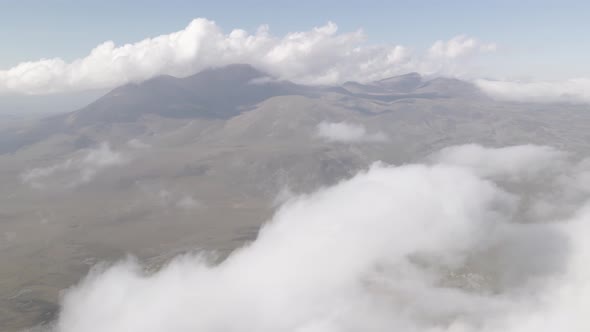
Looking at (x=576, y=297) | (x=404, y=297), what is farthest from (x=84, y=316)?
(x=576, y=297)

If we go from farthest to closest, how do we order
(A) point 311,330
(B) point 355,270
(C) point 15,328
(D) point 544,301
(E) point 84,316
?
(B) point 355,270
(D) point 544,301
(E) point 84,316
(C) point 15,328
(A) point 311,330

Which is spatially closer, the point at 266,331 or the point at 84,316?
the point at 266,331

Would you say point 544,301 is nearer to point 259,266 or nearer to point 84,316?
point 259,266

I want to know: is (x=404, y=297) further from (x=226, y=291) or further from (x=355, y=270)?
(x=226, y=291)

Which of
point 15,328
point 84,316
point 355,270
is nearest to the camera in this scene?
point 15,328

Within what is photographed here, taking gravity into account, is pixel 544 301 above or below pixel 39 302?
below

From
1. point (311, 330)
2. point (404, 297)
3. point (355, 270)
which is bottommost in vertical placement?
point (311, 330)

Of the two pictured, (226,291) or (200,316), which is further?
(226,291)

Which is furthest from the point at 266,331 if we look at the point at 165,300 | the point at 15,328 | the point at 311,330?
the point at 15,328

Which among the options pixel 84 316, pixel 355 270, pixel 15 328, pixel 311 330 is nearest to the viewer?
pixel 311 330
